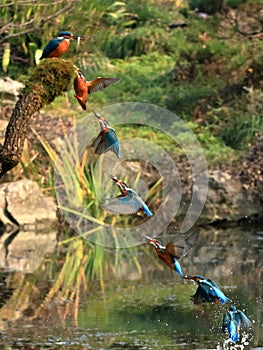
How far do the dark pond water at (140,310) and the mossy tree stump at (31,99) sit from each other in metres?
1.64

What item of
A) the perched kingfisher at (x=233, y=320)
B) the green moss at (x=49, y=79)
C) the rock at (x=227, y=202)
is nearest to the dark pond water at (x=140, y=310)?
the perched kingfisher at (x=233, y=320)

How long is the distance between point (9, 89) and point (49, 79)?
748 cm

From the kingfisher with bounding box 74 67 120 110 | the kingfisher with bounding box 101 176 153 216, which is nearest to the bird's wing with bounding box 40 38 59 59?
the kingfisher with bounding box 74 67 120 110

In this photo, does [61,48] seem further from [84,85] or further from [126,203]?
[126,203]

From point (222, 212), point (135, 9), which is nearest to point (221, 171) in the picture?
point (222, 212)

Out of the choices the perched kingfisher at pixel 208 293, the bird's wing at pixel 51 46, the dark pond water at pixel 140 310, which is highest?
the bird's wing at pixel 51 46

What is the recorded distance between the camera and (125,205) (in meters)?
5.20

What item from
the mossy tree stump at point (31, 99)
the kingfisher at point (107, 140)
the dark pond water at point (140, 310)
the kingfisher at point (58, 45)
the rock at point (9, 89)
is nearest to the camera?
the kingfisher at point (107, 140)

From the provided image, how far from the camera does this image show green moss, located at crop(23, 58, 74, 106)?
5.61 m

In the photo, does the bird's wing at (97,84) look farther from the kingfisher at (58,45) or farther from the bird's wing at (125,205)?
the bird's wing at (125,205)

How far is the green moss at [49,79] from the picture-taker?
561 centimetres

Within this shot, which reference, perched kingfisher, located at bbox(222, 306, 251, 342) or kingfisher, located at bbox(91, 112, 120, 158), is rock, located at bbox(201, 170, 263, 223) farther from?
kingfisher, located at bbox(91, 112, 120, 158)

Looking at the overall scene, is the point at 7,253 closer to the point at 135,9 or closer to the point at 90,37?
the point at 90,37

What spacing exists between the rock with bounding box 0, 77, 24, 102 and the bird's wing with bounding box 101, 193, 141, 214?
7.93 metres
